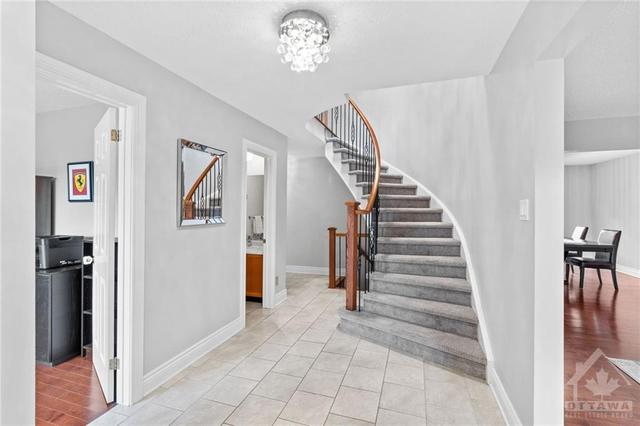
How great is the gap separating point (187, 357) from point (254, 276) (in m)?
1.79

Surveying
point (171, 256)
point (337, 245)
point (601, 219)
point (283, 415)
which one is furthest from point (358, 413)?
point (601, 219)

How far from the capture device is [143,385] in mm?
2104

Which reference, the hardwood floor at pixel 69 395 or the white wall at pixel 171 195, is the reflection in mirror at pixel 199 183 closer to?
the white wall at pixel 171 195

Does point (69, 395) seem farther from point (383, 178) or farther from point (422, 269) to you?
point (383, 178)

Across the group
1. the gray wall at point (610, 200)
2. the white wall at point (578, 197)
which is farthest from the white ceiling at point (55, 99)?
the white wall at point (578, 197)

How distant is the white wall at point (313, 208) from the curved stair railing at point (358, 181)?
840 millimetres

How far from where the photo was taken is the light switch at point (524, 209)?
156cm

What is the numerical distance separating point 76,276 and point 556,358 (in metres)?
3.55

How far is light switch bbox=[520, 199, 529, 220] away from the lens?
156 centimetres

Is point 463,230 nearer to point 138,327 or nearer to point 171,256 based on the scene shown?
point 171,256

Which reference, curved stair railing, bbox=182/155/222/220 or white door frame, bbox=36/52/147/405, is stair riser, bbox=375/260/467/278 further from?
white door frame, bbox=36/52/147/405

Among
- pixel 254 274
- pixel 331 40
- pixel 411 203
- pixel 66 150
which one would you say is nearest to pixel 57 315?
pixel 66 150

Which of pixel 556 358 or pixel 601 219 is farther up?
pixel 601 219

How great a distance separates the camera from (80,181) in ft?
10.1
